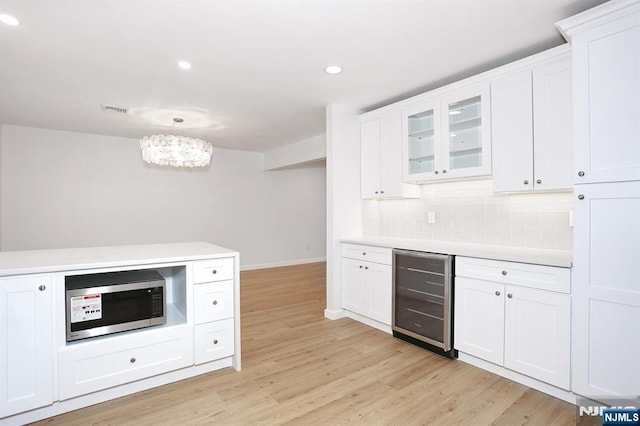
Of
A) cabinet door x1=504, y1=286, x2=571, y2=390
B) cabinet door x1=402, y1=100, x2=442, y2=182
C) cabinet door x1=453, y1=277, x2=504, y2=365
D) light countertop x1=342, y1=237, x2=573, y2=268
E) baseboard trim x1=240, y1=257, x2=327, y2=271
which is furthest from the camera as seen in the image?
baseboard trim x1=240, y1=257, x2=327, y2=271

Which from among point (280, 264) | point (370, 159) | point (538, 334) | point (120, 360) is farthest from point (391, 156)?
point (280, 264)

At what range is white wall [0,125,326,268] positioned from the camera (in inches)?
196

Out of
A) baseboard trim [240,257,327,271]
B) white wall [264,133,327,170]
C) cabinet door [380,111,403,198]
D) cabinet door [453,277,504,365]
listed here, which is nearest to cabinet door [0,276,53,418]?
cabinet door [453,277,504,365]

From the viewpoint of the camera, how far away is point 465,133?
3057 millimetres

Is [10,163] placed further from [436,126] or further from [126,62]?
[436,126]

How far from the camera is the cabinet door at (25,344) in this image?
6.17ft

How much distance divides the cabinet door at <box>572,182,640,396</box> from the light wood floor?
361 mm

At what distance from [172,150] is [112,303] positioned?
213 cm

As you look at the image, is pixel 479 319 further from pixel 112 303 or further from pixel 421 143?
pixel 112 303

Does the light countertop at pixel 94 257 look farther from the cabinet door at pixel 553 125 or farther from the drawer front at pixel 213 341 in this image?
the cabinet door at pixel 553 125

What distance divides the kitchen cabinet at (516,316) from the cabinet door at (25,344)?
2943mm

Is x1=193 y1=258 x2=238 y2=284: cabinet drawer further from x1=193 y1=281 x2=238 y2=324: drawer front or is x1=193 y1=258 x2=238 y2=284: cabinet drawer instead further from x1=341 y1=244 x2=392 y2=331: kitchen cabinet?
x1=341 y1=244 x2=392 y2=331: kitchen cabinet

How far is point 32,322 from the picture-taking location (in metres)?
1.96

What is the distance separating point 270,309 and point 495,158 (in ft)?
10.3
